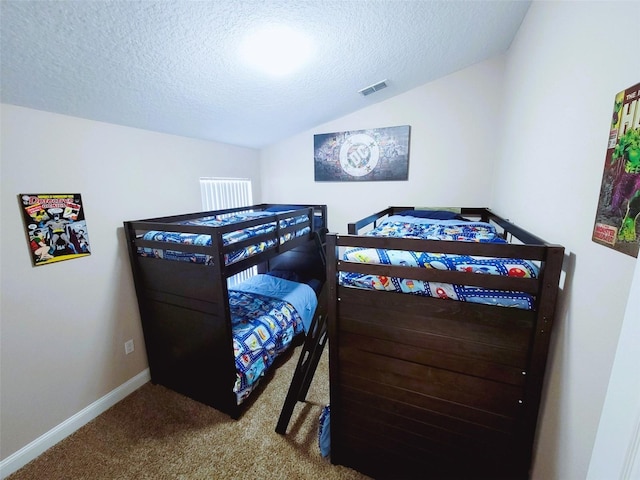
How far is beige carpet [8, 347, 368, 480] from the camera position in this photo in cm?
146

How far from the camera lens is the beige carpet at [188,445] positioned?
146 centimetres

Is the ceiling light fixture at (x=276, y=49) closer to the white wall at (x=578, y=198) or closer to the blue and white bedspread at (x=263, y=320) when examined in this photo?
the white wall at (x=578, y=198)

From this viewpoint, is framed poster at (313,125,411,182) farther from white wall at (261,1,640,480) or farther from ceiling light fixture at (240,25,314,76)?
ceiling light fixture at (240,25,314,76)

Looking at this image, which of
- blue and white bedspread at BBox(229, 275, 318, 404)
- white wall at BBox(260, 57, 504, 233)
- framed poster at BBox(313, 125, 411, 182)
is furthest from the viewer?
framed poster at BBox(313, 125, 411, 182)

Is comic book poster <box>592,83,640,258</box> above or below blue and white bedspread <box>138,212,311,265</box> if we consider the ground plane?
above

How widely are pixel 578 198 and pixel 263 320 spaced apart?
2016 mm

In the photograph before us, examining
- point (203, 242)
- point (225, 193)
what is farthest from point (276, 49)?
point (225, 193)

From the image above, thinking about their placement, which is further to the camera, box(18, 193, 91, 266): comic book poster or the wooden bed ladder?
the wooden bed ladder

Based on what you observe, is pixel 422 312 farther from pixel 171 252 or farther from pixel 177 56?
pixel 177 56

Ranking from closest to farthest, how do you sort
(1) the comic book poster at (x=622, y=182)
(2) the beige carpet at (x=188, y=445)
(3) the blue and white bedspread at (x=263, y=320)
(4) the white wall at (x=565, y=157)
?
(1) the comic book poster at (x=622, y=182) → (4) the white wall at (x=565, y=157) → (2) the beige carpet at (x=188, y=445) → (3) the blue and white bedspread at (x=263, y=320)

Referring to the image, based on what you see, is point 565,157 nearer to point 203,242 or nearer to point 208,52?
point 208,52

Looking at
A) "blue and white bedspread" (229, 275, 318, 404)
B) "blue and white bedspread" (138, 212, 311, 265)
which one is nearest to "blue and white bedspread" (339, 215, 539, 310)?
"blue and white bedspread" (138, 212, 311, 265)

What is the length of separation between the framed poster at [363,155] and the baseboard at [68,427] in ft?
8.62

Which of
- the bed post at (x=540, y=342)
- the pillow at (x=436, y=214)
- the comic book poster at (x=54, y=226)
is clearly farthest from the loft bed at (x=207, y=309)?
the bed post at (x=540, y=342)
